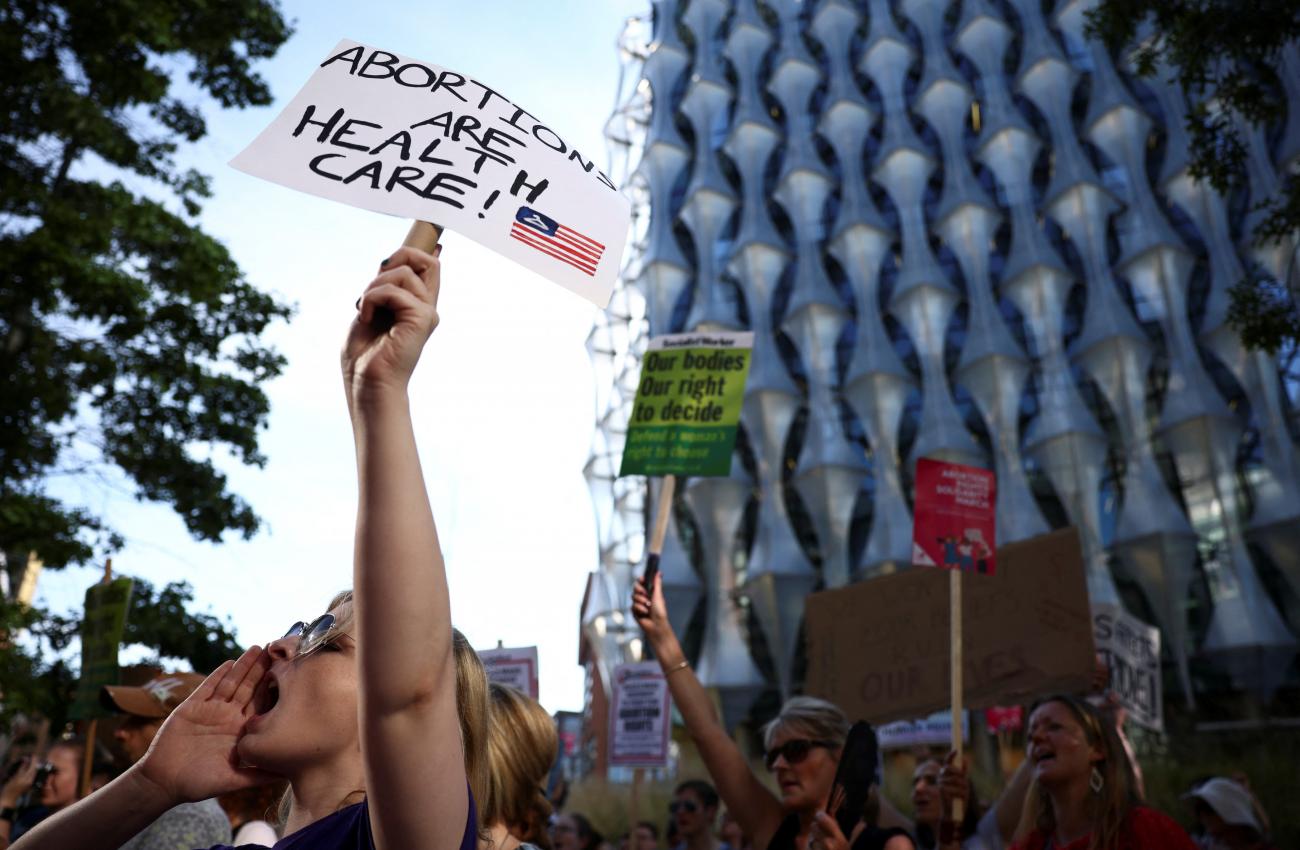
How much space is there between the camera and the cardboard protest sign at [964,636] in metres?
5.76

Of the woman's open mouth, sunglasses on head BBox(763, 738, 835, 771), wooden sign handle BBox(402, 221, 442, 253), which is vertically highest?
wooden sign handle BBox(402, 221, 442, 253)

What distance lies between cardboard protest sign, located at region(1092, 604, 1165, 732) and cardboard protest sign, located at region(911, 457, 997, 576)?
2.10 meters

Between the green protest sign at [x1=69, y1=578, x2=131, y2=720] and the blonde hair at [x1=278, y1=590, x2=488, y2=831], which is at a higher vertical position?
the green protest sign at [x1=69, y1=578, x2=131, y2=720]

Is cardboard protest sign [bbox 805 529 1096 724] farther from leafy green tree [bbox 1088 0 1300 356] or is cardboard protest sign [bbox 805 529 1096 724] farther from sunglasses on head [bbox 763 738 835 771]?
sunglasses on head [bbox 763 738 835 771]

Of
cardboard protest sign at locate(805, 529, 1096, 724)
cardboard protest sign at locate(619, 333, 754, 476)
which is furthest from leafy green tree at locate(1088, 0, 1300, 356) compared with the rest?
cardboard protest sign at locate(619, 333, 754, 476)

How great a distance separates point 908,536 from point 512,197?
31053mm

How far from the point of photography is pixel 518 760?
8.22 ft

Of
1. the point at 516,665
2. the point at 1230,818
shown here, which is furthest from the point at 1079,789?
the point at 516,665

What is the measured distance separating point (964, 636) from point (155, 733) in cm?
430

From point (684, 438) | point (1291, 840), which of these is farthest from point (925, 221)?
point (684, 438)

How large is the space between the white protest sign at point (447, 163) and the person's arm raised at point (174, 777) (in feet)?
2.50

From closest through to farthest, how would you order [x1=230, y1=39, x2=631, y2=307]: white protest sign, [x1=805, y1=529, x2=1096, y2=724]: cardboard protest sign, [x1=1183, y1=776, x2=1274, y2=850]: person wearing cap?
1. [x1=230, y1=39, x2=631, y2=307]: white protest sign
2. [x1=1183, y1=776, x2=1274, y2=850]: person wearing cap
3. [x1=805, y1=529, x2=1096, y2=724]: cardboard protest sign

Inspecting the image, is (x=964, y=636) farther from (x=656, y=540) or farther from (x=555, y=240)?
(x=555, y=240)

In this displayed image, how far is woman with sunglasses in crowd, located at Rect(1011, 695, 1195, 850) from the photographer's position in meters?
3.06
